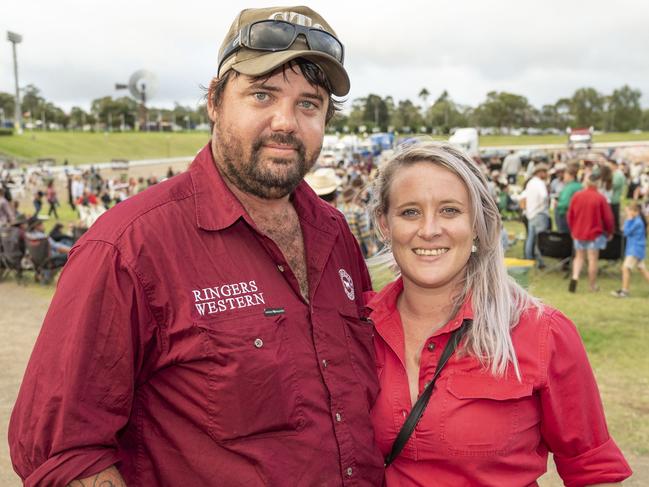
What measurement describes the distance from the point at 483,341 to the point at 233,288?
0.89 metres

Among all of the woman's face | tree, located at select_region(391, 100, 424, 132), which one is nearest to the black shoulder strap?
the woman's face

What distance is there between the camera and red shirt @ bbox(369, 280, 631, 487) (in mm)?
2021

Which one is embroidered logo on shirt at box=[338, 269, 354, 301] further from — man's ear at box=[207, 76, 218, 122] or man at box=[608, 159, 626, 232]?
man at box=[608, 159, 626, 232]

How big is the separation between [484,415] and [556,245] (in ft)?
30.2

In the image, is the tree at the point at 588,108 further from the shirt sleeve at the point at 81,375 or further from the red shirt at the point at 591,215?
the shirt sleeve at the point at 81,375

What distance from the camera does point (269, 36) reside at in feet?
6.72

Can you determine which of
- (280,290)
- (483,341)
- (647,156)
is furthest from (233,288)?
(647,156)

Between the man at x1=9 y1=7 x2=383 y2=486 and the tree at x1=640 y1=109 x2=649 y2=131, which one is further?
the tree at x1=640 y1=109 x2=649 y2=131

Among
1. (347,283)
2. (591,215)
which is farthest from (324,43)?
(591,215)

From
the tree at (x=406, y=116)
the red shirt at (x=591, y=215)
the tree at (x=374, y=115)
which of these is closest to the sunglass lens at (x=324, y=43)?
the red shirt at (x=591, y=215)

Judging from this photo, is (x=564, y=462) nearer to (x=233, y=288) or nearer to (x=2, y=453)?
(x=233, y=288)

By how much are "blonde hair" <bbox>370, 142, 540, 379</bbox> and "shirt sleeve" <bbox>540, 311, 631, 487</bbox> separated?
130 mm

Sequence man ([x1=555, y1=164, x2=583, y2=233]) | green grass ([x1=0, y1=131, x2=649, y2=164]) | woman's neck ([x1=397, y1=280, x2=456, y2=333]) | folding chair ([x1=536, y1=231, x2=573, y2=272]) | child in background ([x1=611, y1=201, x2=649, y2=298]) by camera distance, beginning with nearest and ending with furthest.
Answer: woman's neck ([x1=397, y1=280, x2=456, y2=333]), child in background ([x1=611, y1=201, x2=649, y2=298]), folding chair ([x1=536, y1=231, x2=573, y2=272]), man ([x1=555, y1=164, x2=583, y2=233]), green grass ([x1=0, y1=131, x2=649, y2=164])

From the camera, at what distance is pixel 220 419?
1.73 m
